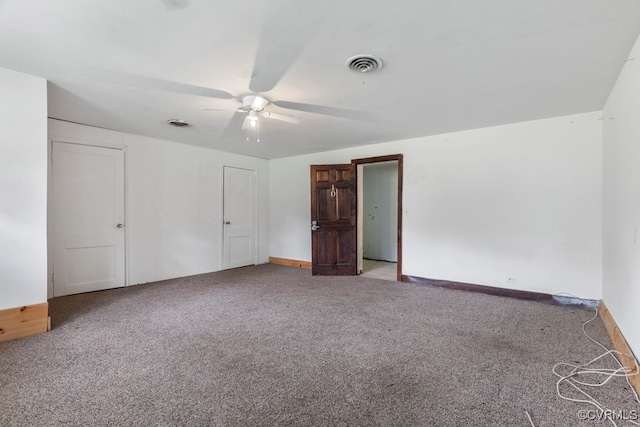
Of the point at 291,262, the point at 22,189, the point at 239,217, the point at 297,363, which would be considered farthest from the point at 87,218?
the point at 297,363

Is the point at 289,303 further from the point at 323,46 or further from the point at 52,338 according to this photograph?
the point at 323,46

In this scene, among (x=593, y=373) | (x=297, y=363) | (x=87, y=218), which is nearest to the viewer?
(x=593, y=373)

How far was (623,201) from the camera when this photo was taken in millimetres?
2512

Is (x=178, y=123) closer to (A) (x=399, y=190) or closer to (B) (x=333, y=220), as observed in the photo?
(B) (x=333, y=220)

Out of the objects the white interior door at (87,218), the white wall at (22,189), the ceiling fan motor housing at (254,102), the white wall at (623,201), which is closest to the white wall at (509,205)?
the white wall at (623,201)

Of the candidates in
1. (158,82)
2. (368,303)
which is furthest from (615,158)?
(158,82)

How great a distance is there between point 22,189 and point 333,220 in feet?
13.3

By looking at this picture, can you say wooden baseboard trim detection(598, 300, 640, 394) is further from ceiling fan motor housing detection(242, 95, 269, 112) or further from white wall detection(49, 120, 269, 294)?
white wall detection(49, 120, 269, 294)

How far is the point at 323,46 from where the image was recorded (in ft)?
6.95

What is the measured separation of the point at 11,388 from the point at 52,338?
2.79 ft

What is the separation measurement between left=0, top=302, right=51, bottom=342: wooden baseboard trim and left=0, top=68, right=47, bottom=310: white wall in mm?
54

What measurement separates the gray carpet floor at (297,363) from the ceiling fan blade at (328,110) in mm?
2321

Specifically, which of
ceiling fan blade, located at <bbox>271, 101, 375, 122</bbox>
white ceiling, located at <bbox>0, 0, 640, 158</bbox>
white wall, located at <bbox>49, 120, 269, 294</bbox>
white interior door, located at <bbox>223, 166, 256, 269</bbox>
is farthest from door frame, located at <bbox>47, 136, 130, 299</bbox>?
ceiling fan blade, located at <bbox>271, 101, 375, 122</bbox>

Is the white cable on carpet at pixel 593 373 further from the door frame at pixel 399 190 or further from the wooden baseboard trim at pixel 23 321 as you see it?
the wooden baseboard trim at pixel 23 321
